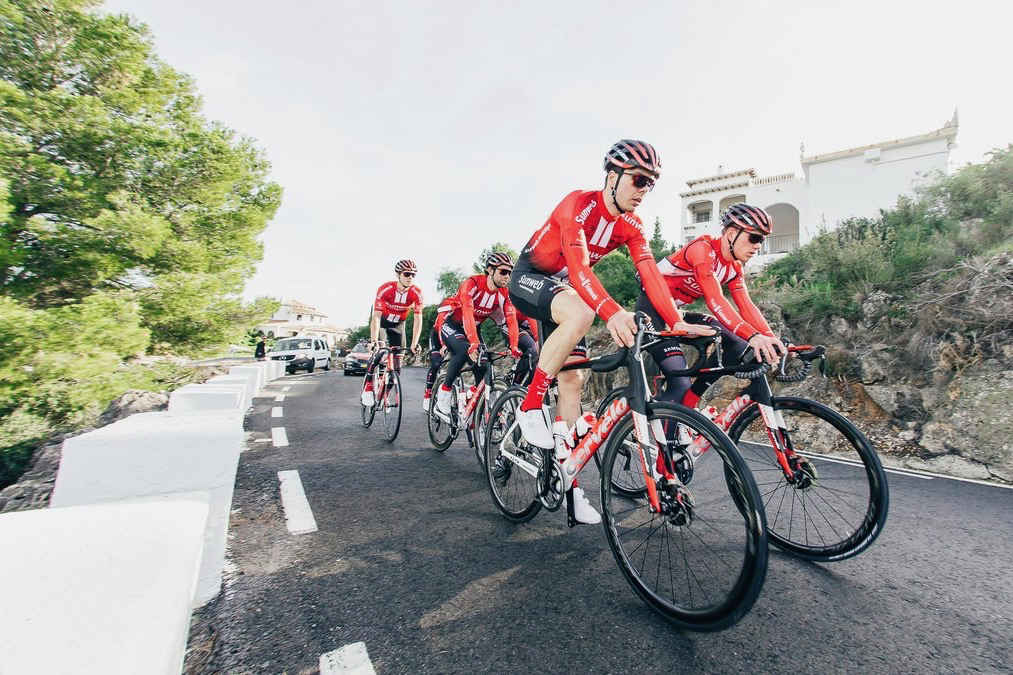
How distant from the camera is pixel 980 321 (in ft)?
17.8

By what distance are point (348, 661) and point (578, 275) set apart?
6.71 ft

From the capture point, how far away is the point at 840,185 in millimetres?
24641

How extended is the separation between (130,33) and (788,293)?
680 inches

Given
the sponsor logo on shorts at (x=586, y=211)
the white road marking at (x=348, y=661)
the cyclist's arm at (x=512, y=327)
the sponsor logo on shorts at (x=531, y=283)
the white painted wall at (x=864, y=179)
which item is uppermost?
the white painted wall at (x=864, y=179)

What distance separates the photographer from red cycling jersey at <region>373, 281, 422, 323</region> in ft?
22.4

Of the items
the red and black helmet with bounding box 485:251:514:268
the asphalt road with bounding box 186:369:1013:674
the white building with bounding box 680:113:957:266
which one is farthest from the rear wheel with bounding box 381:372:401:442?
the white building with bounding box 680:113:957:266

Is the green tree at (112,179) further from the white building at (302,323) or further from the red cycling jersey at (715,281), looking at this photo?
the white building at (302,323)

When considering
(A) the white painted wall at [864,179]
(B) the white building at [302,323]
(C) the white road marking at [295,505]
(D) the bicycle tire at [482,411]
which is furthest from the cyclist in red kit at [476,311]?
(B) the white building at [302,323]

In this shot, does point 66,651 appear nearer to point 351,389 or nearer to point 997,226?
point 997,226

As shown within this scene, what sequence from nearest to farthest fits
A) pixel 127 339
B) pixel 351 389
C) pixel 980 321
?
pixel 980 321 → pixel 127 339 → pixel 351 389

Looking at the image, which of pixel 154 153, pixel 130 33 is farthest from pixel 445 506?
pixel 130 33

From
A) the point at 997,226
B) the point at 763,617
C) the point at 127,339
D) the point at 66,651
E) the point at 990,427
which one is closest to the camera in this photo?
the point at 66,651

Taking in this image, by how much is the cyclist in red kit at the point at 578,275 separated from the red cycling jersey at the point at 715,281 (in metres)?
0.54

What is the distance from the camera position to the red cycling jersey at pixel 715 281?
3135 millimetres
